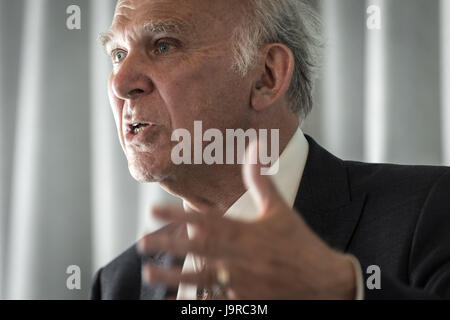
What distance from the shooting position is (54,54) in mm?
2014

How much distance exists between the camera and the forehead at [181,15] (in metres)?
1.36

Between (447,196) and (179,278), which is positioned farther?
(447,196)

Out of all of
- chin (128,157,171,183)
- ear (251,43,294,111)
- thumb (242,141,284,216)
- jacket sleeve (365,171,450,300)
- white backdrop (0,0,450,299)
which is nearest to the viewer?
thumb (242,141,284,216)

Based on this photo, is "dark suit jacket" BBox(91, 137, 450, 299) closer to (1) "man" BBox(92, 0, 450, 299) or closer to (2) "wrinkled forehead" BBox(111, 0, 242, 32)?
(1) "man" BBox(92, 0, 450, 299)

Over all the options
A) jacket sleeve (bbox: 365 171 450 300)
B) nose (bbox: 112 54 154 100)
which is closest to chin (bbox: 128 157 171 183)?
nose (bbox: 112 54 154 100)

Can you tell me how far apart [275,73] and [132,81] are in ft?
1.11

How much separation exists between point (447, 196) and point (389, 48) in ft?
2.28

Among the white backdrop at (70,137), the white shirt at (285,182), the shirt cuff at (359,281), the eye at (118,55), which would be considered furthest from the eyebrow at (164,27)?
the shirt cuff at (359,281)

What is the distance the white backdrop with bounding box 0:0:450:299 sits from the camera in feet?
5.88

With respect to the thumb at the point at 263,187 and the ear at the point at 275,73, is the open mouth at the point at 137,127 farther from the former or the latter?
the thumb at the point at 263,187

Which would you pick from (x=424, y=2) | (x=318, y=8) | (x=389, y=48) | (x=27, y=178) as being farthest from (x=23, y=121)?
(x=424, y=2)

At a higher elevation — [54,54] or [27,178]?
[54,54]

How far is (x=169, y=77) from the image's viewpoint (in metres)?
1.33
